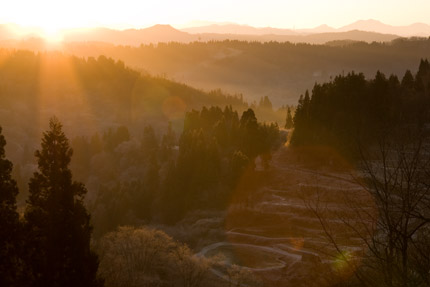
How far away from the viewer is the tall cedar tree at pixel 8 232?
22084mm

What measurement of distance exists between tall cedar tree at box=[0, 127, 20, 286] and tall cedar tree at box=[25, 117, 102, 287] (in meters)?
1.18

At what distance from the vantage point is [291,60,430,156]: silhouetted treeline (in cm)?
8719

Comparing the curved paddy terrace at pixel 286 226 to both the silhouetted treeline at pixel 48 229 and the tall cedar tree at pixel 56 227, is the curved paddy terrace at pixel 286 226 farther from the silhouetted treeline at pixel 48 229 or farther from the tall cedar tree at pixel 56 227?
the silhouetted treeline at pixel 48 229

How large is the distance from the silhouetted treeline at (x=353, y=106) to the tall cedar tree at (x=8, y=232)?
6977 cm

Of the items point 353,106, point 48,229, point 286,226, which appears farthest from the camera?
point 353,106

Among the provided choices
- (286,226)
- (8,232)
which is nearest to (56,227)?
(8,232)

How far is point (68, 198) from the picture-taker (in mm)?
25328

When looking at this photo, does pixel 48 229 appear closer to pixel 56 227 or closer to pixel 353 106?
pixel 56 227

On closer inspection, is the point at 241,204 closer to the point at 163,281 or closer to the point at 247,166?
the point at 247,166

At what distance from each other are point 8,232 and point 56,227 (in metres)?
2.62

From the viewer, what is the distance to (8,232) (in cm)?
2270

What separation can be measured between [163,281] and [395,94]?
66.0 metres

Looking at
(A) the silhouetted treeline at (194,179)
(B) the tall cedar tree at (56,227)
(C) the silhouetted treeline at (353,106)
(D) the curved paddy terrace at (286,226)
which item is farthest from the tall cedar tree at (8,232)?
(C) the silhouetted treeline at (353,106)

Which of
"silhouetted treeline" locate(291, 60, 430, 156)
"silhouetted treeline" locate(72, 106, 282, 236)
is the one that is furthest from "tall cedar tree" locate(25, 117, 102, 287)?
"silhouetted treeline" locate(291, 60, 430, 156)
